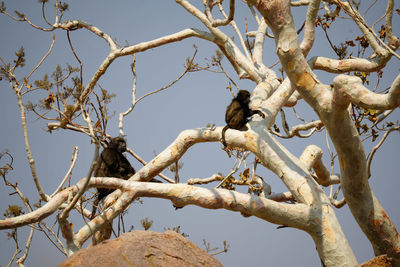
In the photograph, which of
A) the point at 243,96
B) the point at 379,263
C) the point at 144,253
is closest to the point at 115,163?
the point at 243,96

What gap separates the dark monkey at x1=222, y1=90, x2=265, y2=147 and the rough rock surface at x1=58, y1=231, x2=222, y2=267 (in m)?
3.08

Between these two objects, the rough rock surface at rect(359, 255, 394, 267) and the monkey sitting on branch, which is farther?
the monkey sitting on branch

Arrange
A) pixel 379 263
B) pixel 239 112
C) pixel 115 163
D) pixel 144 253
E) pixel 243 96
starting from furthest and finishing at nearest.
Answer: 1. pixel 243 96
2. pixel 115 163
3. pixel 239 112
4. pixel 379 263
5. pixel 144 253

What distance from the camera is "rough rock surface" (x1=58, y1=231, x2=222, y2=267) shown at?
3947mm

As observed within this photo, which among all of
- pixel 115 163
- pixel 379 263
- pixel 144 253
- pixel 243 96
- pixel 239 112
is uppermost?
pixel 243 96

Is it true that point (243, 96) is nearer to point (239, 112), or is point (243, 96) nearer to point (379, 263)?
point (239, 112)

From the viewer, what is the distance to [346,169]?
15.5 ft

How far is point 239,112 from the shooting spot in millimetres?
7617

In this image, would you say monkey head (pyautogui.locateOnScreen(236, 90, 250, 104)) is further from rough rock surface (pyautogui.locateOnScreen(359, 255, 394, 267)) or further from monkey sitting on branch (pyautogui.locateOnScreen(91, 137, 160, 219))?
rough rock surface (pyautogui.locateOnScreen(359, 255, 394, 267))

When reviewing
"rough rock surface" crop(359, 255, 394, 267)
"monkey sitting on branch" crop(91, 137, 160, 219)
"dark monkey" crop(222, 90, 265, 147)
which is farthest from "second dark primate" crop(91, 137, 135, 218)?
"rough rock surface" crop(359, 255, 394, 267)

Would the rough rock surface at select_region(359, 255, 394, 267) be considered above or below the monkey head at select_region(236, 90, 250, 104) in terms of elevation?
below

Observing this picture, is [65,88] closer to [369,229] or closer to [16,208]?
[16,208]

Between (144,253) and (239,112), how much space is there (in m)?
4.10

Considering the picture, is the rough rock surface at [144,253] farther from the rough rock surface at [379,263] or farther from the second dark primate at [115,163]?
the second dark primate at [115,163]
